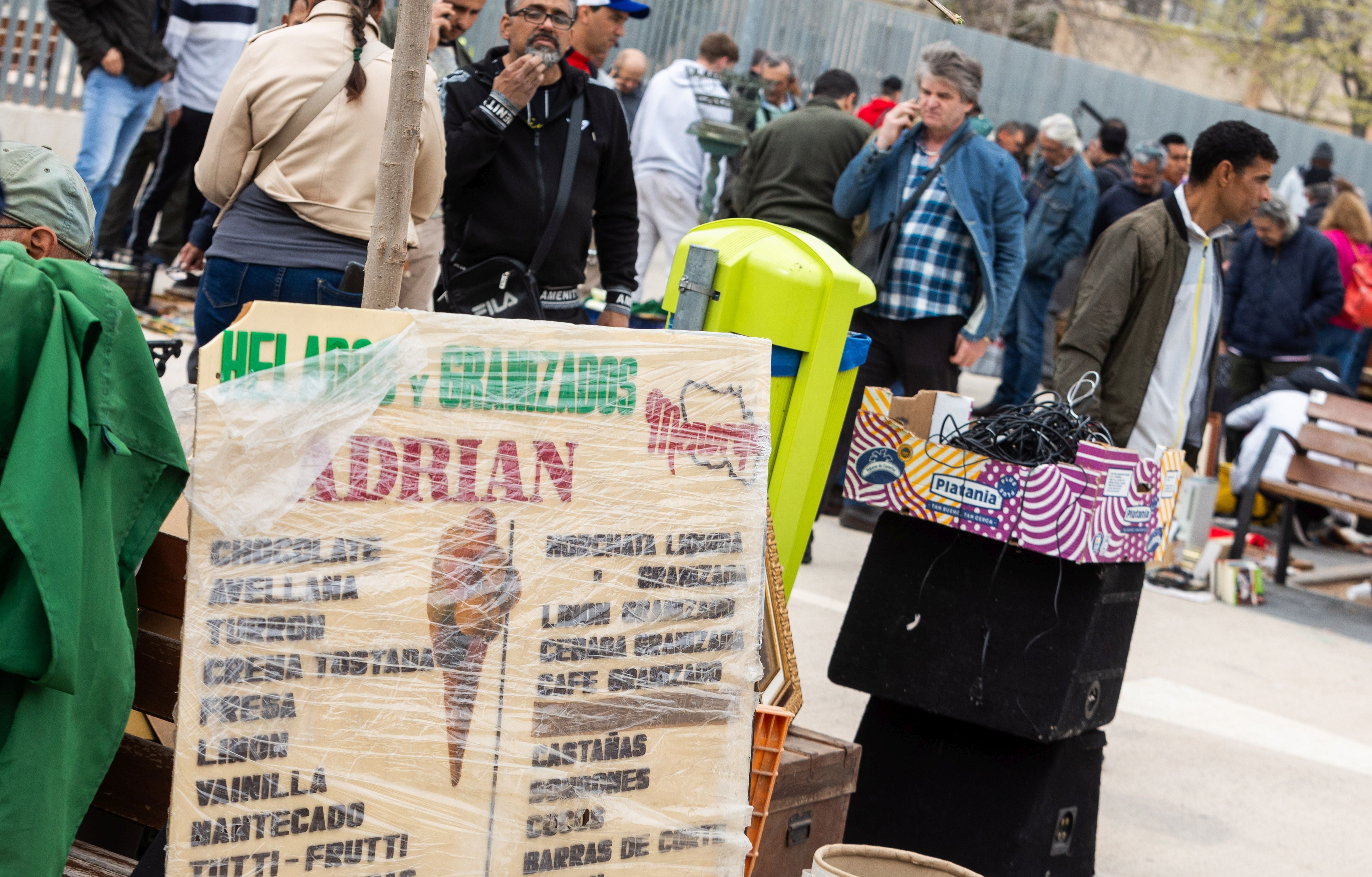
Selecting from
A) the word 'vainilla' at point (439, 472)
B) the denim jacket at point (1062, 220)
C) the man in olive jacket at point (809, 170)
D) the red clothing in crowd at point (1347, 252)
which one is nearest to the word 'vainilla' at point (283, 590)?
the word 'vainilla' at point (439, 472)

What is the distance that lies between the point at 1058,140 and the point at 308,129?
7.46 m

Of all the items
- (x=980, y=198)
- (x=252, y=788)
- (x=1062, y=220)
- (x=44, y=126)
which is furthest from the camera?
(x=44, y=126)

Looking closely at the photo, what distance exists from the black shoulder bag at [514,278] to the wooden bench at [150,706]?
1.82 metres

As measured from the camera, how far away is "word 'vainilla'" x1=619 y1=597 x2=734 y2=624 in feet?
8.26

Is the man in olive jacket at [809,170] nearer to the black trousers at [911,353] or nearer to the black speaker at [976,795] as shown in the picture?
the black trousers at [911,353]

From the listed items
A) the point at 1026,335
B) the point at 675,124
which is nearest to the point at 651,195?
the point at 675,124

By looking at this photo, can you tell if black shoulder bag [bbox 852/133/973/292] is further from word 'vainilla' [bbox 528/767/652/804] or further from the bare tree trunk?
word 'vainilla' [bbox 528/767/652/804]

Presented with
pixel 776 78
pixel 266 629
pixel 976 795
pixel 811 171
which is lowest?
pixel 976 795

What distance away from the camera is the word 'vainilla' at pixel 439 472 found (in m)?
2.29

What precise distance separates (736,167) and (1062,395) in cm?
598

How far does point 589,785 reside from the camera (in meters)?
2.44

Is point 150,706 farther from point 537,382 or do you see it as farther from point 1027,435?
point 1027,435

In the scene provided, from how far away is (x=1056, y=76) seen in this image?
19.2m

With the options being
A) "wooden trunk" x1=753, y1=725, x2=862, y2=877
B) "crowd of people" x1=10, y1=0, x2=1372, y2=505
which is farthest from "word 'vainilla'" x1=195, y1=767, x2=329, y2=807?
"crowd of people" x1=10, y1=0, x2=1372, y2=505
